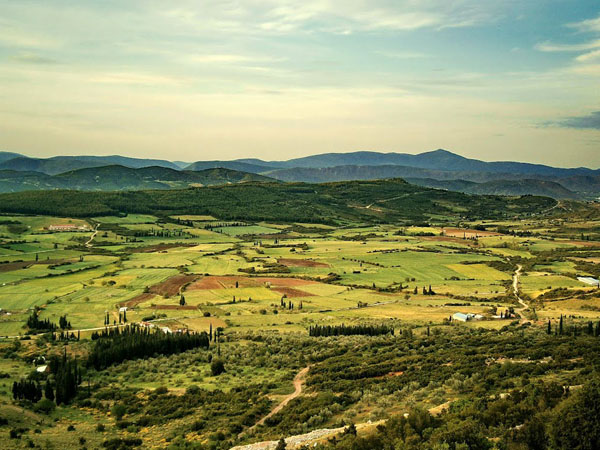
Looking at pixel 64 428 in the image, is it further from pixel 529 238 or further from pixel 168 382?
pixel 529 238

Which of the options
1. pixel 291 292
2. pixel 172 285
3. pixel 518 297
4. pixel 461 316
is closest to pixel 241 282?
pixel 291 292

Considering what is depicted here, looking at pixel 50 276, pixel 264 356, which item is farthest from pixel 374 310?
pixel 50 276

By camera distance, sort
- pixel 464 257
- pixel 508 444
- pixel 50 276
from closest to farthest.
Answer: pixel 508 444, pixel 50 276, pixel 464 257

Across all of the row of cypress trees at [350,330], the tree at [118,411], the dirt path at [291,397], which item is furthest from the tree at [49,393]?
the row of cypress trees at [350,330]

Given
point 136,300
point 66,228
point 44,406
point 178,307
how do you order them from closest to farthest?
point 44,406, point 178,307, point 136,300, point 66,228

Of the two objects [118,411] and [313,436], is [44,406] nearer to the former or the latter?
[118,411]

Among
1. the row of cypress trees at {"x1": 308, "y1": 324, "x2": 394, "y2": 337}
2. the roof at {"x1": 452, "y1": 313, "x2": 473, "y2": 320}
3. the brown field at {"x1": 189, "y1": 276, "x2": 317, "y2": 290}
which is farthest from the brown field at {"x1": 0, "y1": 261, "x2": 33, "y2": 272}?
the roof at {"x1": 452, "y1": 313, "x2": 473, "y2": 320}

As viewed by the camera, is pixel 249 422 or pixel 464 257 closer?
pixel 249 422

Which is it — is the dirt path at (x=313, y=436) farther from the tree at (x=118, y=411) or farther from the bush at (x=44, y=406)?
the bush at (x=44, y=406)
